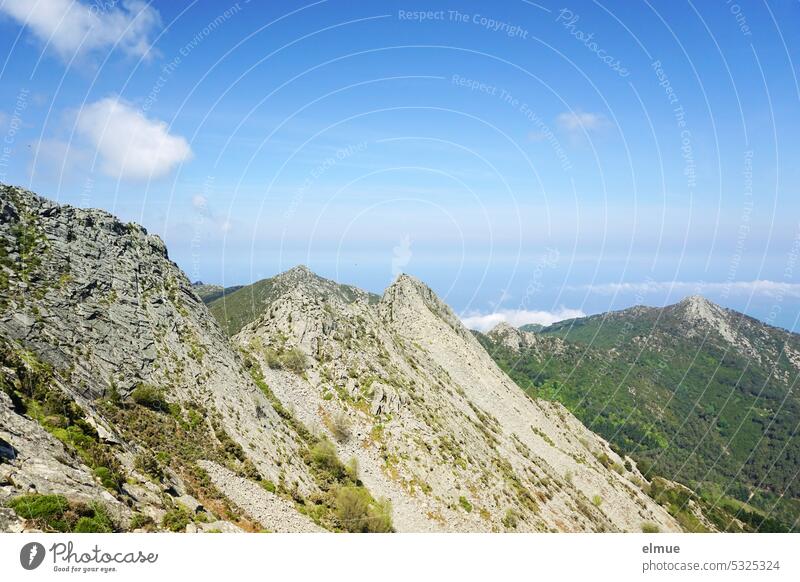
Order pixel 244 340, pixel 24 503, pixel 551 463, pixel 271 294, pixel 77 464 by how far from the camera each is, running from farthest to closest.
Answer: pixel 271 294, pixel 551 463, pixel 244 340, pixel 77 464, pixel 24 503

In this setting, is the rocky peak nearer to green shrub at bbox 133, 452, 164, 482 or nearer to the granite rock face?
the granite rock face

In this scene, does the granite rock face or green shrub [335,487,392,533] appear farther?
green shrub [335,487,392,533]

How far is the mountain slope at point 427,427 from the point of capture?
1515 inches

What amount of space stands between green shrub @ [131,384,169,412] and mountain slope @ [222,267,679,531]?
13.9 metres

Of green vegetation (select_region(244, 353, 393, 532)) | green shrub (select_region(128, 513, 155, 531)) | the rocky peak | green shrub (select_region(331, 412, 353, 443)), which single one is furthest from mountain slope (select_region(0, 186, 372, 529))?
the rocky peak

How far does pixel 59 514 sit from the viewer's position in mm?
15320

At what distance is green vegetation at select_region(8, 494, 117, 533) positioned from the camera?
48.6 ft

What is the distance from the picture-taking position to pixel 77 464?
17922 mm

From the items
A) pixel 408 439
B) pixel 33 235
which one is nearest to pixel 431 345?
pixel 408 439

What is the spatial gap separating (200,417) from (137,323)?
792 cm

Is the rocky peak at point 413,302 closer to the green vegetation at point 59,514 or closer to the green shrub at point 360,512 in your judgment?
the green shrub at point 360,512

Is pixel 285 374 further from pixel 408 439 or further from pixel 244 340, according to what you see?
pixel 408 439

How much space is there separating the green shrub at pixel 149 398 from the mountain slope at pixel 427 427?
45.7ft

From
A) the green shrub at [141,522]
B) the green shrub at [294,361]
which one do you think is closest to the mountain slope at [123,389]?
the green shrub at [141,522]
